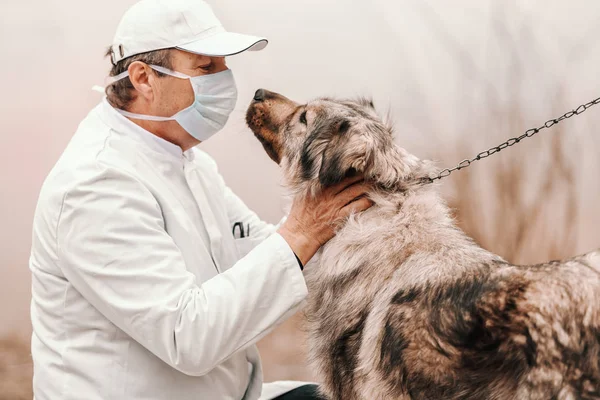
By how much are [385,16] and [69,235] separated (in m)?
1.98

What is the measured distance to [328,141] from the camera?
169cm

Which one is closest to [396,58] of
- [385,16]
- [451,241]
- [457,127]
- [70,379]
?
[385,16]

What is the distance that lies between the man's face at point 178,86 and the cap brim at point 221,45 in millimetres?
37

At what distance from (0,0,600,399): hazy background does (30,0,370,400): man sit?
1.06 meters

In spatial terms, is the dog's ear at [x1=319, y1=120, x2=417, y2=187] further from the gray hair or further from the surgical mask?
the gray hair

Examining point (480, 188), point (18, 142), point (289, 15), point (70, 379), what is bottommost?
point (70, 379)

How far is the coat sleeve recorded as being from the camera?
1481mm

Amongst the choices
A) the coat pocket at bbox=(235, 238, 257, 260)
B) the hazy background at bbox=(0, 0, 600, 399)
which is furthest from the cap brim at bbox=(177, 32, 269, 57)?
the hazy background at bbox=(0, 0, 600, 399)

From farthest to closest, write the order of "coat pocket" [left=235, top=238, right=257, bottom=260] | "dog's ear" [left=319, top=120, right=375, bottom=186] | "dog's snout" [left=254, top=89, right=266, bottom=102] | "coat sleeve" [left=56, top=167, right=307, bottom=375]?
"coat pocket" [left=235, top=238, right=257, bottom=260]
"dog's snout" [left=254, top=89, right=266, bottom=102]
"dog's ear" [left=319, top=120, right=375, bottom=186]
"coat sleeve" [left=56, top=167, right=307, bottom=375]

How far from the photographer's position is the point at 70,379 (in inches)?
62.4

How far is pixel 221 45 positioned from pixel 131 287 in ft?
2.44

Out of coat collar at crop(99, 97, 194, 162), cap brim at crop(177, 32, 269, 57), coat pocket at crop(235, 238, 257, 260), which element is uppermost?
Answer: cap brim at crop(177, 32, 269, 57)

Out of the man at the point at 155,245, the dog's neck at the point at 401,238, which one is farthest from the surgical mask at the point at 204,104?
the dog's neck at the point at 401,238

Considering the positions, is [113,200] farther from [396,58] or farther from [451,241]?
[396,58]
